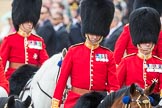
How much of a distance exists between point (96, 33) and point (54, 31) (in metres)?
6.44

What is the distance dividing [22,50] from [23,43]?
0.33 ft

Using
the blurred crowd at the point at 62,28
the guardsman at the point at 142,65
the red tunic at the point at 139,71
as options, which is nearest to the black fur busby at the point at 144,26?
the guardsman at the point at 142,65

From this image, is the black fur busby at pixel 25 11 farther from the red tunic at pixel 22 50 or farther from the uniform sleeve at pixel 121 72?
the uniform sleeve at pixel 121 72

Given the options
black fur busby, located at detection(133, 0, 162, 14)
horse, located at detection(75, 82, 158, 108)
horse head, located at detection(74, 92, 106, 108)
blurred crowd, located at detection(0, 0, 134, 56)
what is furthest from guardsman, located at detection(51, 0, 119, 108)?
blurred crowd, located at detection(0, 0, 134, 56)

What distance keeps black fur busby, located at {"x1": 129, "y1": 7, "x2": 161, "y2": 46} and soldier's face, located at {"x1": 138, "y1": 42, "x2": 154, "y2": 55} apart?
6 centimetres

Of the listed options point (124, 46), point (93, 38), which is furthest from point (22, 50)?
point (93, 38)

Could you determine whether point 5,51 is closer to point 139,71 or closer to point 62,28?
point 139,71

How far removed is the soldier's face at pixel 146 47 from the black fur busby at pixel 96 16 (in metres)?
0.48

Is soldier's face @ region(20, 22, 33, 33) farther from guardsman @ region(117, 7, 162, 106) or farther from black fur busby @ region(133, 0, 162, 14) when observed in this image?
guardsman @ region(117, 7, 162, 106)

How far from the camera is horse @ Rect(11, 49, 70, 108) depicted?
10.7 meters

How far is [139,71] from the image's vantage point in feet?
33.5

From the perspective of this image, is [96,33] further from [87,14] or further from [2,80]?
[2,80]

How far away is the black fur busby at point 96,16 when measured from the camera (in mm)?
10352

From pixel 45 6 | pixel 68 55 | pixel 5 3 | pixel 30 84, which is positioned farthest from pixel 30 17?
pixel 5 3
